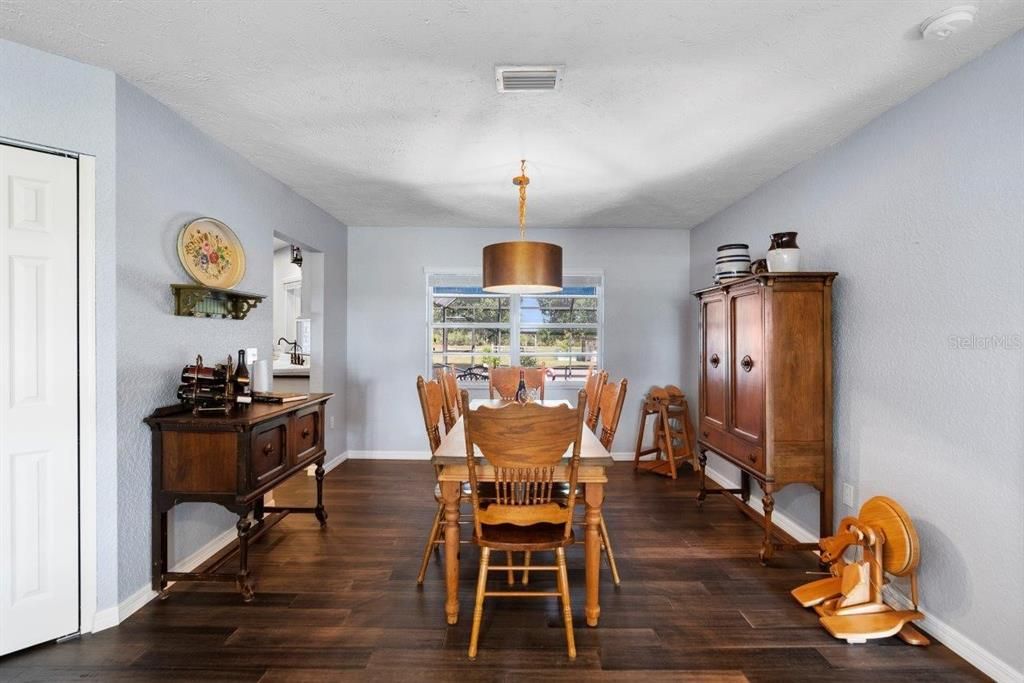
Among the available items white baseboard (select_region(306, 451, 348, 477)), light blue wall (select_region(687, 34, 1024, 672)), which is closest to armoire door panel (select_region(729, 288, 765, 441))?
light blue wall (select_region(687, 34, 1024, 672))

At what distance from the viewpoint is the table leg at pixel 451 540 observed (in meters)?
2.05

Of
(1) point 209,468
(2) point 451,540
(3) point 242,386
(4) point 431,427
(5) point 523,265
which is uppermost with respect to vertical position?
(5) point 523,265

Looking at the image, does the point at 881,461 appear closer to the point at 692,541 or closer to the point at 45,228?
the point at 692,541

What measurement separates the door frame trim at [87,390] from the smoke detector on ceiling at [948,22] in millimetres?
3306

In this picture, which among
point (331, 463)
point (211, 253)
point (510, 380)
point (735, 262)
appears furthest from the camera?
point (331, 463)

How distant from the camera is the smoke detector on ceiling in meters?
1.60

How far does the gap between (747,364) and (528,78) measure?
2.01m

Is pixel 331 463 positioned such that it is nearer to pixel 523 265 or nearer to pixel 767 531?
pixel 523 265

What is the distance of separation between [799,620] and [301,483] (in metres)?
3.69

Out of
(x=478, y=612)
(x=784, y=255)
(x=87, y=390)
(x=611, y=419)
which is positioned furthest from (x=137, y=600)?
(x=784, y=255)

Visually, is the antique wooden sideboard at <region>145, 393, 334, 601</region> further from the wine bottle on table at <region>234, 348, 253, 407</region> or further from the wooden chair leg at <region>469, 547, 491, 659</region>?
the wooden chair leg at <region>469, 547, 491, 659</region>

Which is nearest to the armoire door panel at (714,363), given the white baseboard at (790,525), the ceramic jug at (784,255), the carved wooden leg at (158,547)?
the ceramic jug at (784,255)

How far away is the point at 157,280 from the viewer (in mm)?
2301

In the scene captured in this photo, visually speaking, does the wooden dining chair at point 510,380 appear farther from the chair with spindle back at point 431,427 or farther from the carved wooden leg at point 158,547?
the carved wooden leg at point 158,547
